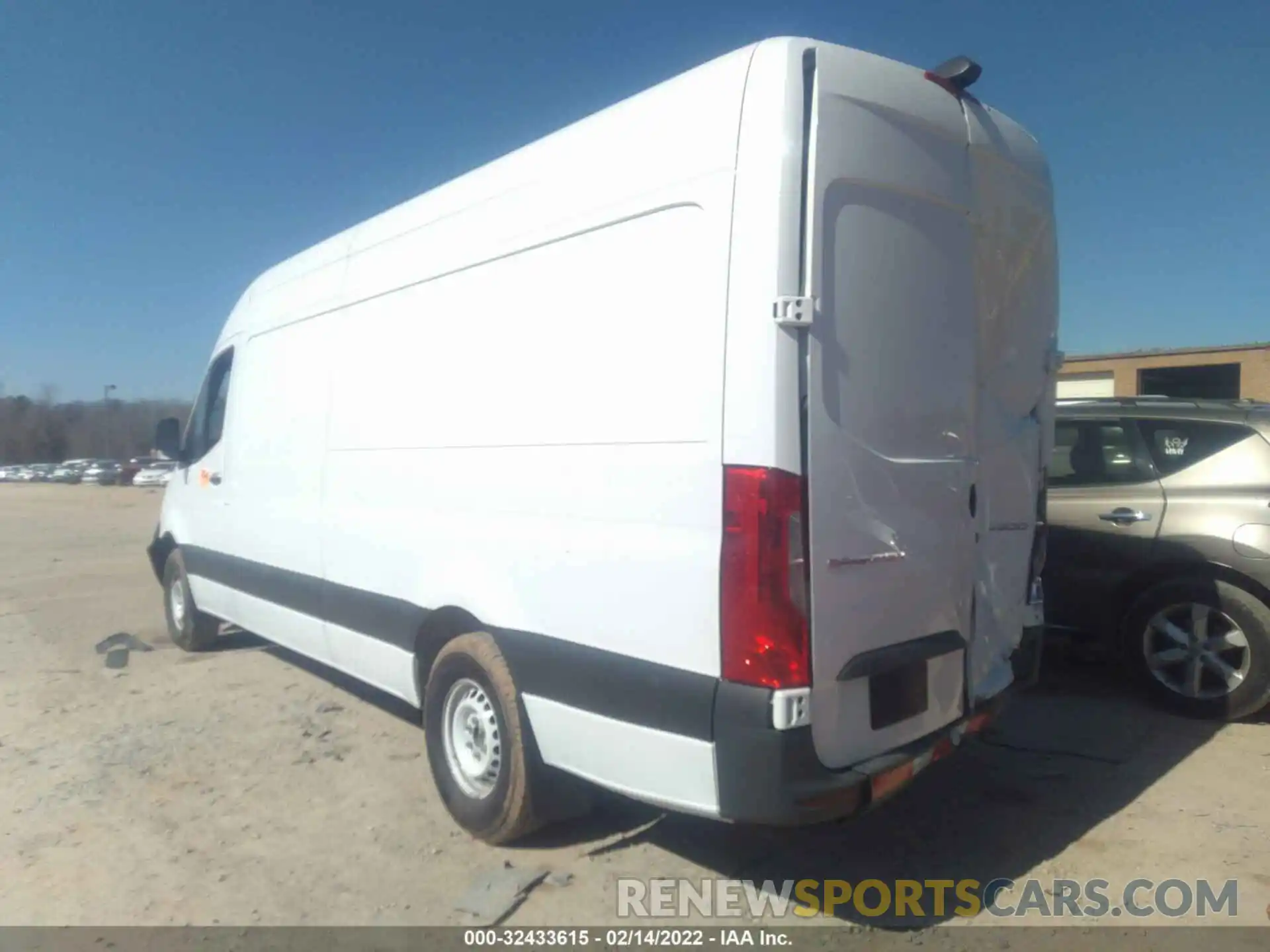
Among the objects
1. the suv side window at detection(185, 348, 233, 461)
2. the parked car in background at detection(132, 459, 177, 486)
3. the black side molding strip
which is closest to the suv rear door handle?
the black side molding strip

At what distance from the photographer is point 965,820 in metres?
4.11

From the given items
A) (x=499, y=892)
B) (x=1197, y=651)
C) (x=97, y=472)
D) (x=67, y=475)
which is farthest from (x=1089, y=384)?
(x=67, y=475)

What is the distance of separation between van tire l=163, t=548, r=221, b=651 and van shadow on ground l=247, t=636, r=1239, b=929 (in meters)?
4.46

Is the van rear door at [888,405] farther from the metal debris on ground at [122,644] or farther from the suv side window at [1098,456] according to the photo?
the metal debris on ground at [122,644]

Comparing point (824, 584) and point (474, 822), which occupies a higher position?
point (824, 584)

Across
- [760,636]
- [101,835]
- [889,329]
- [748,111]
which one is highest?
[748,111]

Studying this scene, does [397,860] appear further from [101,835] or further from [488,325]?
[488,325]

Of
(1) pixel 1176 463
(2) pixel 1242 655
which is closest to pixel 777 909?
(2) pixel 1242 655

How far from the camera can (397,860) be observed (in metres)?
3.88

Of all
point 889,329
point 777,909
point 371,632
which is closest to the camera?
point 889,329

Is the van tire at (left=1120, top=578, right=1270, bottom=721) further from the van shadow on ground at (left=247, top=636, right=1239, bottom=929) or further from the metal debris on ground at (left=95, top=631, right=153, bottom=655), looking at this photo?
the metal debris on ground at (left=95, top=631, right=153, bottom=655)

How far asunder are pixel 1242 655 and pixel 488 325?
4.45m

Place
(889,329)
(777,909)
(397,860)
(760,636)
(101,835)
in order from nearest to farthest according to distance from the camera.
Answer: (760,636) < (889,329) < (777,909) < (397,860) < (101,835)

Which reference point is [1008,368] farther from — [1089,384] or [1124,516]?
[1089,384]
